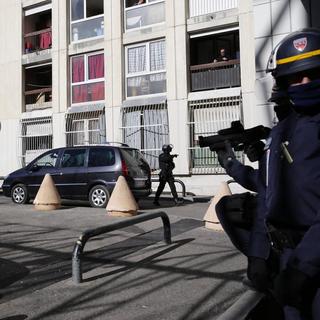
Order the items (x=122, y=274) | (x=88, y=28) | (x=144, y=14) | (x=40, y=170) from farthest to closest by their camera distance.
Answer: (x=88, y=28) → (x=144, y=14) → (x=40, y=170) → (x=122, y=274)

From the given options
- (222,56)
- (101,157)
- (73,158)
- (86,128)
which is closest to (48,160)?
(73,158)

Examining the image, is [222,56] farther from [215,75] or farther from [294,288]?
[294,288]

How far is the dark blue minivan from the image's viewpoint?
11.8m

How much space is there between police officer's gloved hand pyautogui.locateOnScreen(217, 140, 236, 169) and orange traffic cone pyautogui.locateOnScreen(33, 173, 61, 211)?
30.7 feet

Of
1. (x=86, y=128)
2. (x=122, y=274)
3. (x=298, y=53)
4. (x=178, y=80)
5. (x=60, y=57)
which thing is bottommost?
(x=122, y=274)

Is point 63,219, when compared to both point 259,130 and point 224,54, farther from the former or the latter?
point 224,54

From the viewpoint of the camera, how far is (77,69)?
2006 centimetres

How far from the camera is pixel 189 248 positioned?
6.91 metres

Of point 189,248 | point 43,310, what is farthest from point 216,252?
point 43,310

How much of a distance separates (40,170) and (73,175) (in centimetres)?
121

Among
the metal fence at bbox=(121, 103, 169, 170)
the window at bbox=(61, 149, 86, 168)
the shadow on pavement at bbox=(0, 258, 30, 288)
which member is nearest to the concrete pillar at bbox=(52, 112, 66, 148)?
the metal fence at bbox=(121, 103, 169, 170)

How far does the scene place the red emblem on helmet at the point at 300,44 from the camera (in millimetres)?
2064

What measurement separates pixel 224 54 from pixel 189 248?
12.1 m

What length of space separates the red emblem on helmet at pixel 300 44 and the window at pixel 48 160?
11.4 meters
